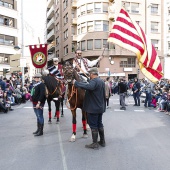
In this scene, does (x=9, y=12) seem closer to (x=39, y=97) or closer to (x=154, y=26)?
(x=154, y=26)

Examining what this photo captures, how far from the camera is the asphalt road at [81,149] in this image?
5.22m

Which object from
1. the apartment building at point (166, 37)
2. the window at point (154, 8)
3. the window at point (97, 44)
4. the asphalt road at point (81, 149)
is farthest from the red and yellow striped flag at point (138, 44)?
the window at point (154, 8)

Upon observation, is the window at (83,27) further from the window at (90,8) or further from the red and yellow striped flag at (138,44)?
the red and yellow striped flag at (138,44)

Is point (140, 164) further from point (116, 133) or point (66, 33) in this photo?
point (66, 33)

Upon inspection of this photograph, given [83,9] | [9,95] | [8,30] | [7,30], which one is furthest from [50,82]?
[83,9]

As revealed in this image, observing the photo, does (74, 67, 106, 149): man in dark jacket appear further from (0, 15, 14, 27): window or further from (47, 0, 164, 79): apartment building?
(0, 15, 14, 27): window

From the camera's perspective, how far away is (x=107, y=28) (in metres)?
42.4

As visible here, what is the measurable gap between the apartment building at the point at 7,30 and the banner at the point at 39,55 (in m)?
26.9

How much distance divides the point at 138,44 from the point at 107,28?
35.0 m

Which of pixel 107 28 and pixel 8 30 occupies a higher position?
pixel 107 28

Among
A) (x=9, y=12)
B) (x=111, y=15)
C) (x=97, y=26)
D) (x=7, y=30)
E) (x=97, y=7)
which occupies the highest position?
(x=97, y=7)

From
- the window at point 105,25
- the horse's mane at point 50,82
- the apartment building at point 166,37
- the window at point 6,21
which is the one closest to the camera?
the horse's mane at point 50,82

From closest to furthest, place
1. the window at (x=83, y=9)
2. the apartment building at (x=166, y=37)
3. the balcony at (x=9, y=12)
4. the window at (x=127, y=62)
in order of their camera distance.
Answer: the balcony at (x=9, y=12), the window at (x=83, y=9), the window at (x=127, y=62), the apartment building at (x=166, y=37)

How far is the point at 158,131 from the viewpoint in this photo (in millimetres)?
8750
